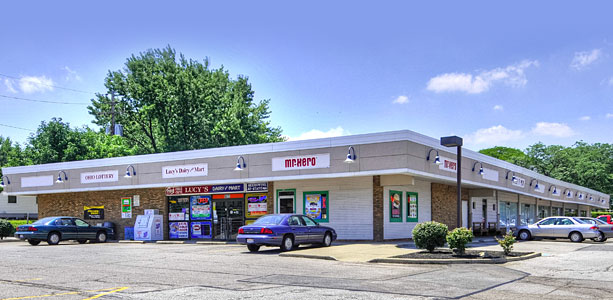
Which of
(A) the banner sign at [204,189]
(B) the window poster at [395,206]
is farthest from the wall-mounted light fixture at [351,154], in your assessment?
(A) the banner sign at [204,189]

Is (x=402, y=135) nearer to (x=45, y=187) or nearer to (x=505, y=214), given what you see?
(x=505, y=214)

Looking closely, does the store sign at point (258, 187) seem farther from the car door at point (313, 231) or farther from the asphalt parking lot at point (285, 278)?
the asphalt parking lot at point (285, 278)

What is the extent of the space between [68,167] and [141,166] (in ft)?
19.5

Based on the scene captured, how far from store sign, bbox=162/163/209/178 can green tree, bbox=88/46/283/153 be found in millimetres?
17597

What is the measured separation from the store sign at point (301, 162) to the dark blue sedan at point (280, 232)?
12.5 ft

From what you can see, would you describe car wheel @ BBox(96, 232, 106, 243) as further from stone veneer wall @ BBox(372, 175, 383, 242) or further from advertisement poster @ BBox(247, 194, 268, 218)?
stone veneer wall @ BBox(372, 175, 383, 242)

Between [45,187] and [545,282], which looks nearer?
[545,282]

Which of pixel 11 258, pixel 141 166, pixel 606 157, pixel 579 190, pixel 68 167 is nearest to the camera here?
pixel 11 258

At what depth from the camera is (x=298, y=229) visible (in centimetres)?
2011

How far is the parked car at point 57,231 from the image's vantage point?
2566 centimetres

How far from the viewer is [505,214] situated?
3909 cm

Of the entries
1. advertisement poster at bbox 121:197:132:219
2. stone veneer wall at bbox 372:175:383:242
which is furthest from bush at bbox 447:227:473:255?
advertisement poster at bbox 121:197:132:219

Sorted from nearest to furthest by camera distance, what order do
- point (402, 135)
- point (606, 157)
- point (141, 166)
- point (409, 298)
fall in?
point (409, 298), point (402, 135), point (141, 166), point (606, 157)

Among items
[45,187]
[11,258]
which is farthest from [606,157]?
[11,258]
